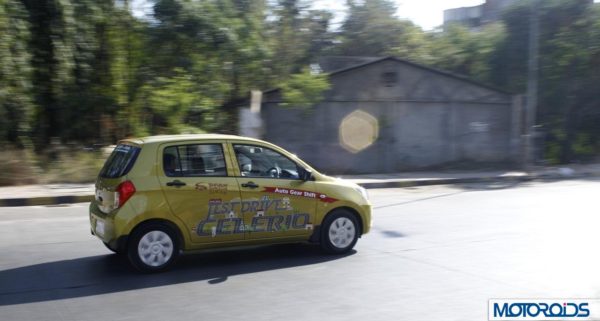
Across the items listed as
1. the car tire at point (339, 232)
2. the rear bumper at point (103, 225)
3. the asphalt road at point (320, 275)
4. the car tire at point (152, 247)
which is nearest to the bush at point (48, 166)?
the asphalt road at point (320, 275)

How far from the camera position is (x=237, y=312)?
17.6 feet

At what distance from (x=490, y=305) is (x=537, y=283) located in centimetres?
100

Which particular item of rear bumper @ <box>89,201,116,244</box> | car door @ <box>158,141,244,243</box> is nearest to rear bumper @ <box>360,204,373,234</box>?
car door @ <box>158,141,244,243</box>

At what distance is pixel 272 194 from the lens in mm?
7059

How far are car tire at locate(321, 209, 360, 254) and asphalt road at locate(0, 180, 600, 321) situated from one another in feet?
0.48

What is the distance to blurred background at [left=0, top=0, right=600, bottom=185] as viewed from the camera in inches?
613

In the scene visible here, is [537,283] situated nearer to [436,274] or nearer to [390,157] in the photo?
[436,274]

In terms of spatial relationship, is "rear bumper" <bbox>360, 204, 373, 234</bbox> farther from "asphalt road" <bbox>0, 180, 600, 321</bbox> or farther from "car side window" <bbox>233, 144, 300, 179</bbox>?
"car side window" <bbox>233, 144, 300, 179</bbox>

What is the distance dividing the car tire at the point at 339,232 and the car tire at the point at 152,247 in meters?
1.89

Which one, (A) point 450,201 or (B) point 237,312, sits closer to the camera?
(B) point 237,312

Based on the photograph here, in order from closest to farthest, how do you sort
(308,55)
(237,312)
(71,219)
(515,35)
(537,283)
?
(237,312) → (537,283) → (71,219) → (515,35) → (308,55)

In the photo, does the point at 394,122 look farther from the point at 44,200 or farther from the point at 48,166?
the point at 44,200

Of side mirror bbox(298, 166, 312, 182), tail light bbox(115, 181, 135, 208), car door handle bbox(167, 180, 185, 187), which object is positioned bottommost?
tail light bbox(115, 181, 135, 208)

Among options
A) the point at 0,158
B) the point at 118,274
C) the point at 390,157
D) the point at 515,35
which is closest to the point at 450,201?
the point at 390,157
